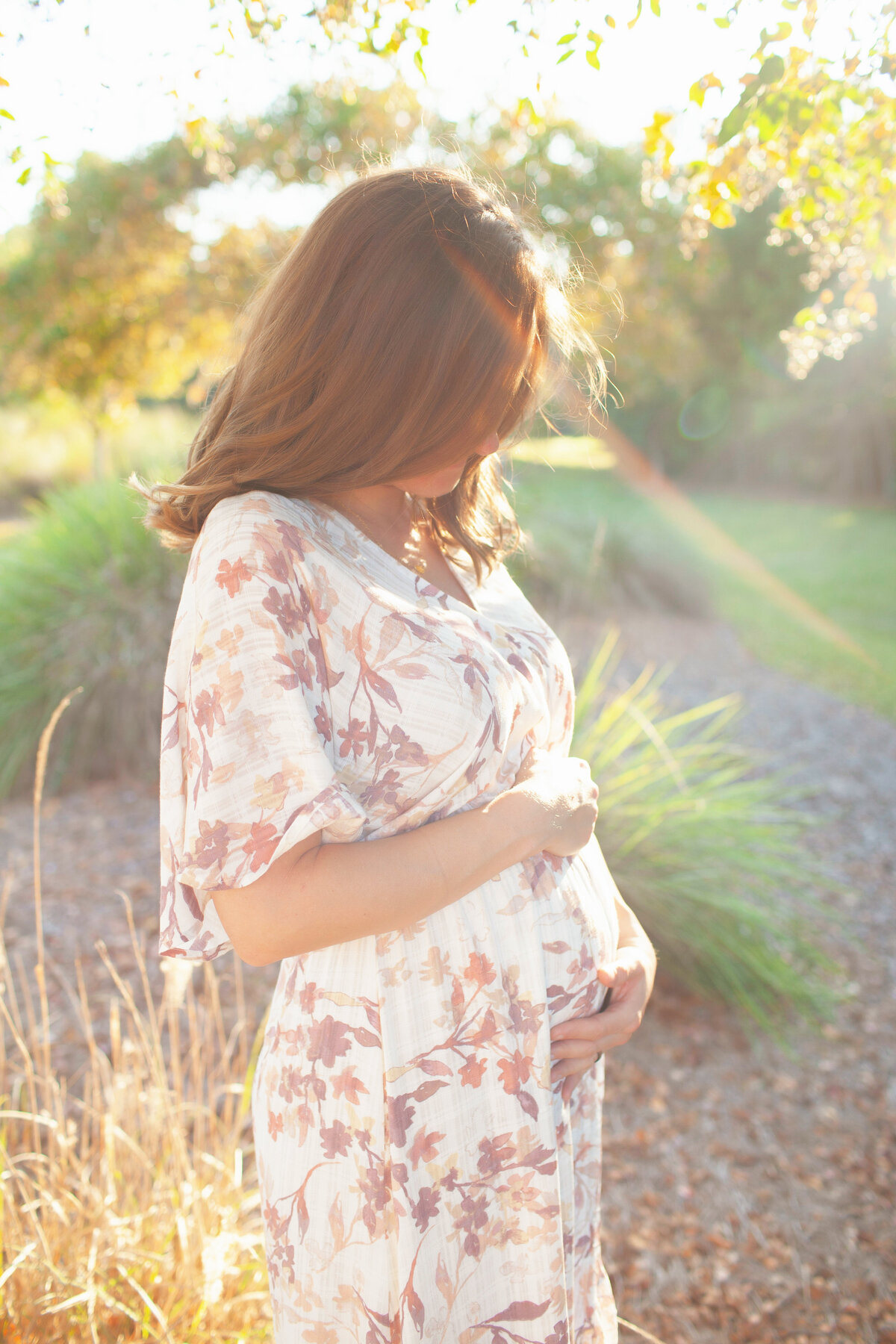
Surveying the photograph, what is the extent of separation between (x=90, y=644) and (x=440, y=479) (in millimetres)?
3991

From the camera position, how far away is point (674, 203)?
24.0ft

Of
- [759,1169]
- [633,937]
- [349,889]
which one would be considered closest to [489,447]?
[349,889]

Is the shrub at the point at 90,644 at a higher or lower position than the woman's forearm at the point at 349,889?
lower

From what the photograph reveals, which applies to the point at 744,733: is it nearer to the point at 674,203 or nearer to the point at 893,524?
the point at 674,203

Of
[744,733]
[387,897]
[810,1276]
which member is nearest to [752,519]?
[744,733]

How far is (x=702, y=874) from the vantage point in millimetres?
3160

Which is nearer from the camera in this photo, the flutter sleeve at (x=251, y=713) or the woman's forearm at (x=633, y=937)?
the flutter sleeve at (x=251, y=713)

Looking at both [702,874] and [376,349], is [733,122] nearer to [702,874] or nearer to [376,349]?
[376,349]

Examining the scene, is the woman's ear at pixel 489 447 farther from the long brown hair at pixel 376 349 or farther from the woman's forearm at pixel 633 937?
the woman's forearm at pixel 633 937

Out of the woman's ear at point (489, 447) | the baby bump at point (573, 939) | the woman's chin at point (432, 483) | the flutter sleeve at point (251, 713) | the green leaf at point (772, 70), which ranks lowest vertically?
the baby bump at point (573, 939)

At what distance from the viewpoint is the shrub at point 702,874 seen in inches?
122

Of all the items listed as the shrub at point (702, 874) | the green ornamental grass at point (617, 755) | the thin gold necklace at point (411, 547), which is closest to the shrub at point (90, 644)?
the green ornamental grass at point (617, 755)

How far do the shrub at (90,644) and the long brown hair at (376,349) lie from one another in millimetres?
3609

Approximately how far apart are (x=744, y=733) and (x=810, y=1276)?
493cm
